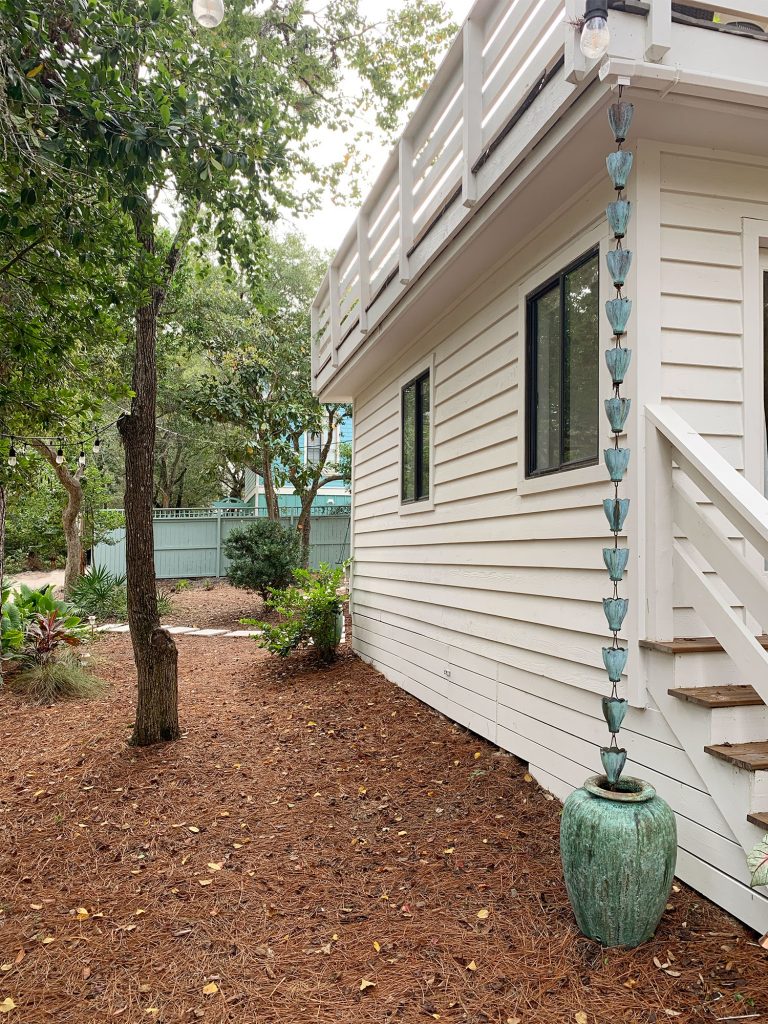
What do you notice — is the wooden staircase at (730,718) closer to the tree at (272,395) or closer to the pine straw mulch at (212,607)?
the pine straw mulch at (212,607)

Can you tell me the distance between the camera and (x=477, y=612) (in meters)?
4.96

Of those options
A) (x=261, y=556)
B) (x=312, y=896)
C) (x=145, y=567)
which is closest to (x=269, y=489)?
(x=261, y=556)

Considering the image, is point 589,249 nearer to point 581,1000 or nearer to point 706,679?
point 706,679

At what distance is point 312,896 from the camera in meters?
3.09

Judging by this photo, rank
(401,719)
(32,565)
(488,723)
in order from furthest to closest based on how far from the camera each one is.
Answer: (32,565) → (401,719) → (488,723)

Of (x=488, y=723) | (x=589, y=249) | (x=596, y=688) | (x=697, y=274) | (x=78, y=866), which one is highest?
(x=589, y=249)

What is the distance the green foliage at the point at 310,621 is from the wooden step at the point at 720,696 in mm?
5376

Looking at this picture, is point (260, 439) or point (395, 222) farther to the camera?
point (260, 439)

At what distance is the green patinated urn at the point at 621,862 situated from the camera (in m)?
2.40

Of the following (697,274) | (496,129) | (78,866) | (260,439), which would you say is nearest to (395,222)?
(496,129)

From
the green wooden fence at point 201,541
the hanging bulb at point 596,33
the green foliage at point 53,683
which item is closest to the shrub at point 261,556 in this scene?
the green wooden fence at point 201,541

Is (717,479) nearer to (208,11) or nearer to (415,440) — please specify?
(208,11)

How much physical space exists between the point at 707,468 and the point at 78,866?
359 cm

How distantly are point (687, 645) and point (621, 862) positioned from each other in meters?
0.91
